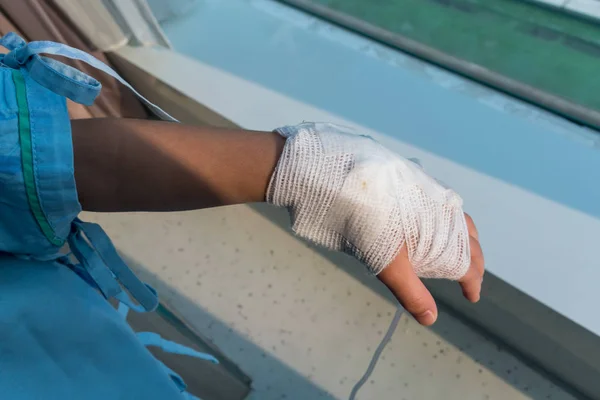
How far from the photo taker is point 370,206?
0.43 m

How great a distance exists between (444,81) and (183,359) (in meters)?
0.67

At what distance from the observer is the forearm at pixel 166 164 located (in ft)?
1.41

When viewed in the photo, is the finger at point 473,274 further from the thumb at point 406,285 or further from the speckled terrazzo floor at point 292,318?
the speckled terrazzo floor at point 292,318

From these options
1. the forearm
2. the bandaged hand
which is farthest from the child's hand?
the forearm

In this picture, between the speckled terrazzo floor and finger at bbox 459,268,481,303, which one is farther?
the speckled terrazzo floor

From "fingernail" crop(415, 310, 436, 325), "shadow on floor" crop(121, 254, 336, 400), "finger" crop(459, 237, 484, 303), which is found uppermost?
"finger" crop(459, 237, 484, 303)

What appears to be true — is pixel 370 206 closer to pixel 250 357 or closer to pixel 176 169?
pixel 176 169

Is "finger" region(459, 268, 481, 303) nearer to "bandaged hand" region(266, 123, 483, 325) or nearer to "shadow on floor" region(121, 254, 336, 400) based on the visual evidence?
"bandaged hand" region(266, 123, 483, 325)

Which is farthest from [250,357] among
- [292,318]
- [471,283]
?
[471,283]

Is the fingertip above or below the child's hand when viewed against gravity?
below

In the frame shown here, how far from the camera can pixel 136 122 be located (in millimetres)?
450

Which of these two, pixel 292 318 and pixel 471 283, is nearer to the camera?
A: pixel 471 283

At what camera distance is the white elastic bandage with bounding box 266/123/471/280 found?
0.44 metres

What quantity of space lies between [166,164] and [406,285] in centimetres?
25
